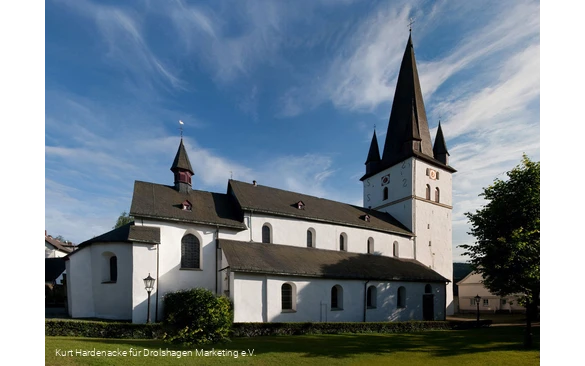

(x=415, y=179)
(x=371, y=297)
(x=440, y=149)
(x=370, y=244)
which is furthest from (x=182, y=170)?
(x=440, y=149)

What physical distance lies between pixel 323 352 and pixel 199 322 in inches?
236

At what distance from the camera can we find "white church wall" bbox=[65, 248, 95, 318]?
67.8 ft

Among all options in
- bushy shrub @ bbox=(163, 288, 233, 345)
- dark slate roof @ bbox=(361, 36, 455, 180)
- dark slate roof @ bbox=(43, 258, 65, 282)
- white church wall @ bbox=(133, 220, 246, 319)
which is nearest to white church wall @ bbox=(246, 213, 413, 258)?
white church wall @ bbox=(133, 220, 246, 319)

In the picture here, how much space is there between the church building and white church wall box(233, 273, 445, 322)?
72 millimetres

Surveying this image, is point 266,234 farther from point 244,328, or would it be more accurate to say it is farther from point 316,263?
point 244,328

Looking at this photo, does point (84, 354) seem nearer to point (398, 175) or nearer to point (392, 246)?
point (392, 246)

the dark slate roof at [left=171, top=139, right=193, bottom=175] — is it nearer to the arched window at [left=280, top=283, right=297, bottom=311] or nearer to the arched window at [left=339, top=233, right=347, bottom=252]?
the arched window at [left=280, top=283, right=297, bottom=311]

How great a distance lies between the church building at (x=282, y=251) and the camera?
2066 centimetres

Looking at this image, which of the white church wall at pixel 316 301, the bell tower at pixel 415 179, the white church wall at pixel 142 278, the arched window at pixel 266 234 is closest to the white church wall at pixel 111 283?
the white church wall at pixel 142 278

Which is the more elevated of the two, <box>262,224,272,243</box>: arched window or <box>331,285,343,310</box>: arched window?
<box>262,224,272,243</box>: arched window

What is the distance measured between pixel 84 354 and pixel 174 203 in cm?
1424

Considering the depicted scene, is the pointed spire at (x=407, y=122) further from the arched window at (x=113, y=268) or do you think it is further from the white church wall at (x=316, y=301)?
the arched window at (x=113, y=268)

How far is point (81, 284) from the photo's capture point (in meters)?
21.1
